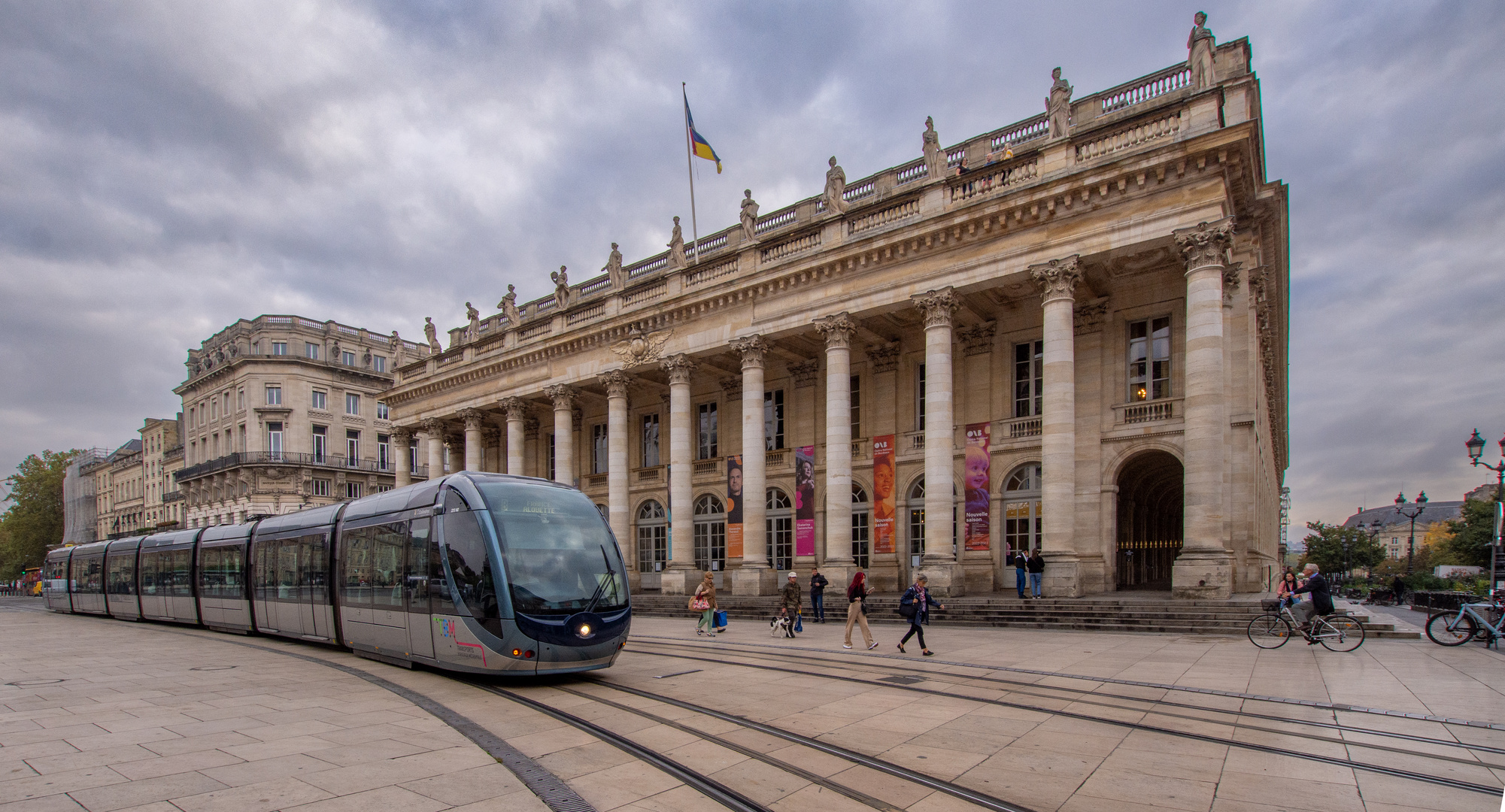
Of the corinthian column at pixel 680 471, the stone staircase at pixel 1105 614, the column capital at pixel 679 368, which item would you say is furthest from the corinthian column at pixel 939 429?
the corinthian column at pixel 680 471

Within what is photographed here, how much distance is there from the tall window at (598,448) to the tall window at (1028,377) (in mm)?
19994

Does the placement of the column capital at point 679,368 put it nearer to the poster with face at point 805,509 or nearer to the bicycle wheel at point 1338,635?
the poster with face at point 805,509

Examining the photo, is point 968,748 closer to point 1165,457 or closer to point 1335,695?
point 1335,695

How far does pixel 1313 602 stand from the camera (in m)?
13.4

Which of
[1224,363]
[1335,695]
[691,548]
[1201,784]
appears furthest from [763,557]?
[1201,784]

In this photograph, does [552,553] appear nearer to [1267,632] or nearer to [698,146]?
[1267,632]

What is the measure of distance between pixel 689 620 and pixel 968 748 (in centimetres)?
1807

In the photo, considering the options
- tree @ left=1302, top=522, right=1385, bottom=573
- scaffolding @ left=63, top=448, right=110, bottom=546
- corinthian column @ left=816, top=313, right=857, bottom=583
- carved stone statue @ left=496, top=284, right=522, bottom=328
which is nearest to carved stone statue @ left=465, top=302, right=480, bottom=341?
carved stone statue @ left=496, top=284, right=522, bottom=328

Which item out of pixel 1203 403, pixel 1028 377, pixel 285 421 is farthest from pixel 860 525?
pixel 285 421

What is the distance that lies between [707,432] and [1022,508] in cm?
1386

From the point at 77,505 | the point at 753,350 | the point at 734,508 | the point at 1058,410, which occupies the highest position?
the point at 753,350

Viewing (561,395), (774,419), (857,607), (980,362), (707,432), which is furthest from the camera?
(561,395)

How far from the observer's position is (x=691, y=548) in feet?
98.3

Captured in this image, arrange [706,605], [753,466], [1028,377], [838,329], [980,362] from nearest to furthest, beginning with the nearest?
[706,605]
[1028,377]
[838,329]
[980,362]
[753,466]
